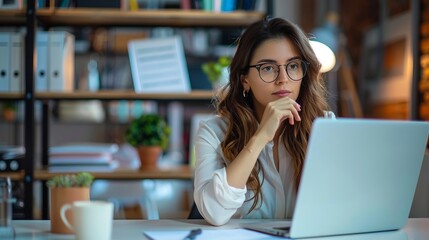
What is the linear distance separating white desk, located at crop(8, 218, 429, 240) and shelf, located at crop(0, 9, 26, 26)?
5.50ft

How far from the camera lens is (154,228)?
157cm

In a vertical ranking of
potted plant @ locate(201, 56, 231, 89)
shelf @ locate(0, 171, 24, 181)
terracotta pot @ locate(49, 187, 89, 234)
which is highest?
potted plant @ locate(201, 56, 231, 89)

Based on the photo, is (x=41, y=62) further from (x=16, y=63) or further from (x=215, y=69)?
(x=215, y=69)

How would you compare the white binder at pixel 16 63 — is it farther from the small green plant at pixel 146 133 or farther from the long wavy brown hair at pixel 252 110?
the long wavy brown hair at pixel 252 110

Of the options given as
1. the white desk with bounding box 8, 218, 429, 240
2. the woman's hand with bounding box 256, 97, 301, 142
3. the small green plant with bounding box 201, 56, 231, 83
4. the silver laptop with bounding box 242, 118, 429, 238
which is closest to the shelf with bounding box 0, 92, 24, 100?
the small green plant with bounding box 201, 56, 231, 83

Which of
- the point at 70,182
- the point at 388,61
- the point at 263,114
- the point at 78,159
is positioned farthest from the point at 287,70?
the point at 388,61

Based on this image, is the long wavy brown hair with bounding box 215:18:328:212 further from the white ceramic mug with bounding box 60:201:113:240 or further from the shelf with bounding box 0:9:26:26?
the shelf with bounding box 0:9:26:26

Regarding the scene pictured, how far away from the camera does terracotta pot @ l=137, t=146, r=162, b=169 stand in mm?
3287

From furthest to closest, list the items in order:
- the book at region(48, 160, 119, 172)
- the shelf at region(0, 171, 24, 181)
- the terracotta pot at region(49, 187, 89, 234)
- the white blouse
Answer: the book at region(48, 160, 119, 172) < the shelf at region(0, 171, 24, 181) < the white blouse < the terracotta pot at region(49, 187, 89, 234)

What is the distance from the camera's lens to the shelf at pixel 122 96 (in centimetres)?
314

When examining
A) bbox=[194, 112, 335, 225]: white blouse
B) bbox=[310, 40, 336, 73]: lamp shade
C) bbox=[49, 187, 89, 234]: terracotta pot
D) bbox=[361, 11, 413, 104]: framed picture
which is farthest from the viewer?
bbox=[361, 11, 413, 104]: framed picture

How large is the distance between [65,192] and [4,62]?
6.21 feet

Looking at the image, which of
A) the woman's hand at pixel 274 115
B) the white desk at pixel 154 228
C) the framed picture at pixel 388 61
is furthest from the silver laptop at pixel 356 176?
the framed picture at pixel 388 61

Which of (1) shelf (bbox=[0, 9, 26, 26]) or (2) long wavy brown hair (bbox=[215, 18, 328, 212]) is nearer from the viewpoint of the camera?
(2) long wavy brown hair (bbox=[215, 18, 328, 212])
